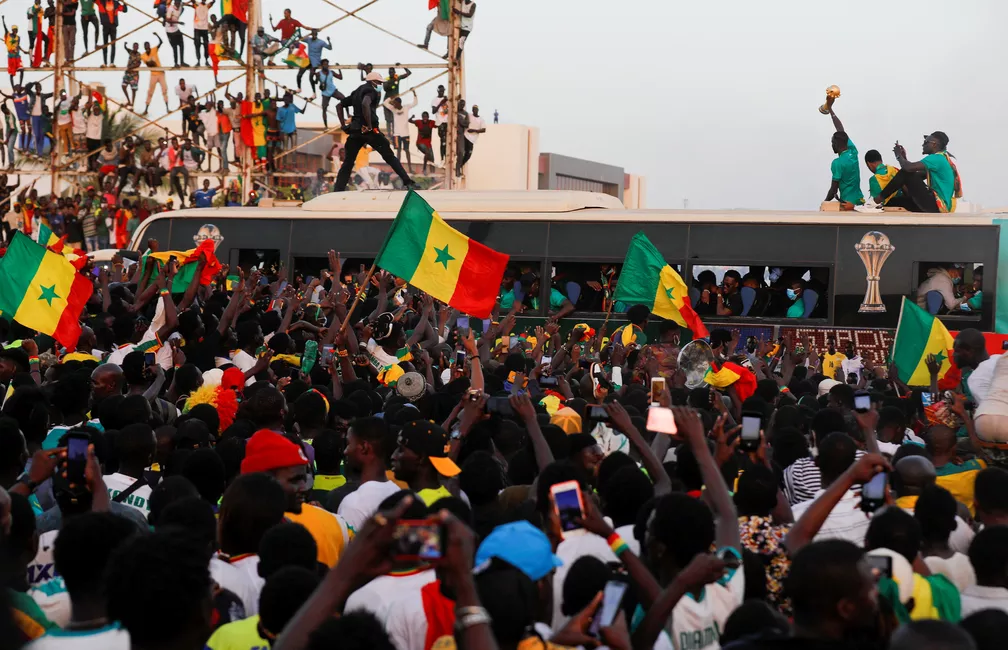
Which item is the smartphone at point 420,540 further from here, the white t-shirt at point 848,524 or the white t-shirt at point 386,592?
the white t-shirt at point 848,524

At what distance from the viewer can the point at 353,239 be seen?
58.7 feet

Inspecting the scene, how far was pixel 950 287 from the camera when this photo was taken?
15570 mm

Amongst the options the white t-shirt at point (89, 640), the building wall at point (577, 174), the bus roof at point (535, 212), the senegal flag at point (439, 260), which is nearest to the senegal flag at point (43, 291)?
the senegal flag at point (439, 260)

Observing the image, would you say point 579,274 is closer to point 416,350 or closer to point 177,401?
point 416,350

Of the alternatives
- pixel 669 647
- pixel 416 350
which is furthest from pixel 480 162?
pixel 669 647

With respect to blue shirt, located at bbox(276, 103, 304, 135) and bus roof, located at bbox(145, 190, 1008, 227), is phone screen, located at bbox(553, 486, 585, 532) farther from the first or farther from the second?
blue shirt, located at bbox(276, 103, 304, 135)

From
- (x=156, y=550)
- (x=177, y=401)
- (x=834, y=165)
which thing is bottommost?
(x=177, y=401)

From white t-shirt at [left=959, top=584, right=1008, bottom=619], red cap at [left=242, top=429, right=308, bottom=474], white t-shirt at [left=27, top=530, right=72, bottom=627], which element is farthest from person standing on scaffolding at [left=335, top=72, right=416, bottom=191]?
white t-shirt at [left=959, top=584, right=1008, bottom=619]

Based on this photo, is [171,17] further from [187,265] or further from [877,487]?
[877,487]

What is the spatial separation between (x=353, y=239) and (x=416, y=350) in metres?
8.28

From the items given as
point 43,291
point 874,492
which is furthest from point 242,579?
point 43,291

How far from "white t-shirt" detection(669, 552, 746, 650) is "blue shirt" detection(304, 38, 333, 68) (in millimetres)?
21849

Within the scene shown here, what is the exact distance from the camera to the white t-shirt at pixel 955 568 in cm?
437

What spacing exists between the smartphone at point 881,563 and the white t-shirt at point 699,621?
1.52ft
